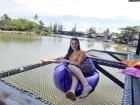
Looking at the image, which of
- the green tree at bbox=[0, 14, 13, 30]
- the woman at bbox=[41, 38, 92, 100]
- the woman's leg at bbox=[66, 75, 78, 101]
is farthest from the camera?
the green tree at bbox=[0, 14, 13, 30]

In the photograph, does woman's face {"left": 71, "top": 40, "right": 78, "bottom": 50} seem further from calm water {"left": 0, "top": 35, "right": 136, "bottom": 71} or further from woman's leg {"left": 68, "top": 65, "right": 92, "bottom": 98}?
calm water {"left": 0, "top": 35, "right": 136, "bottom": 71}

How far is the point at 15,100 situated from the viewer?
26.5 inches

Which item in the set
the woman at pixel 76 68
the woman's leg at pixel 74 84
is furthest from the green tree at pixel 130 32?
the woman's leg at pixel 74 84

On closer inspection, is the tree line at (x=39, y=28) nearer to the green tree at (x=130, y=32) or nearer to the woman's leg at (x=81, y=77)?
the green tree at (x=130, y=32)

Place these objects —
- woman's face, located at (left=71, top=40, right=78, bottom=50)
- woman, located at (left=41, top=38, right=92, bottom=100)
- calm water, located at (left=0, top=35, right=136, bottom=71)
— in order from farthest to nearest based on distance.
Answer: calm water, located at (left=0, top=35, right=136, bottom=71), woman's face, located at (left=71, top=40, right=78, bottom=50), woman, located at (left=41, top=38, right=92, bottom=100)

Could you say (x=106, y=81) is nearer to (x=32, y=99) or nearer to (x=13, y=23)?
(x=32, y=99)

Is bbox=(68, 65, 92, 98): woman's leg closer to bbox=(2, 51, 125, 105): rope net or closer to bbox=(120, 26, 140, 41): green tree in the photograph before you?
bbox=(2, 51, 125, 105): rope net

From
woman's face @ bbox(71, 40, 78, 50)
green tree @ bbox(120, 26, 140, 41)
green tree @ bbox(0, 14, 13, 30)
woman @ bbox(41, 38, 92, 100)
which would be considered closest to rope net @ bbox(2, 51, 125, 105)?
woman @ bbox(41, 38, 92, 100)

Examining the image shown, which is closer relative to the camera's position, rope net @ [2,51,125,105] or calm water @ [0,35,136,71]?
rope net @ [2,51,125,105]

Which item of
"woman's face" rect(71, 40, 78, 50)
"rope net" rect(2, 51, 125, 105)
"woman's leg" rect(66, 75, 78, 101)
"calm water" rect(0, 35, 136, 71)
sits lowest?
"calm water" rect(0, 35, 136, 71)

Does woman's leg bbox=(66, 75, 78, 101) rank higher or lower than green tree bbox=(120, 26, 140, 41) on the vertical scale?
higher

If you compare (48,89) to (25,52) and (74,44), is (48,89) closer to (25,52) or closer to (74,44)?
(74,44)

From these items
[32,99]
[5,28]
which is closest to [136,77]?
[32,99]

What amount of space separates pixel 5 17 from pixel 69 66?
5354 centimetres
